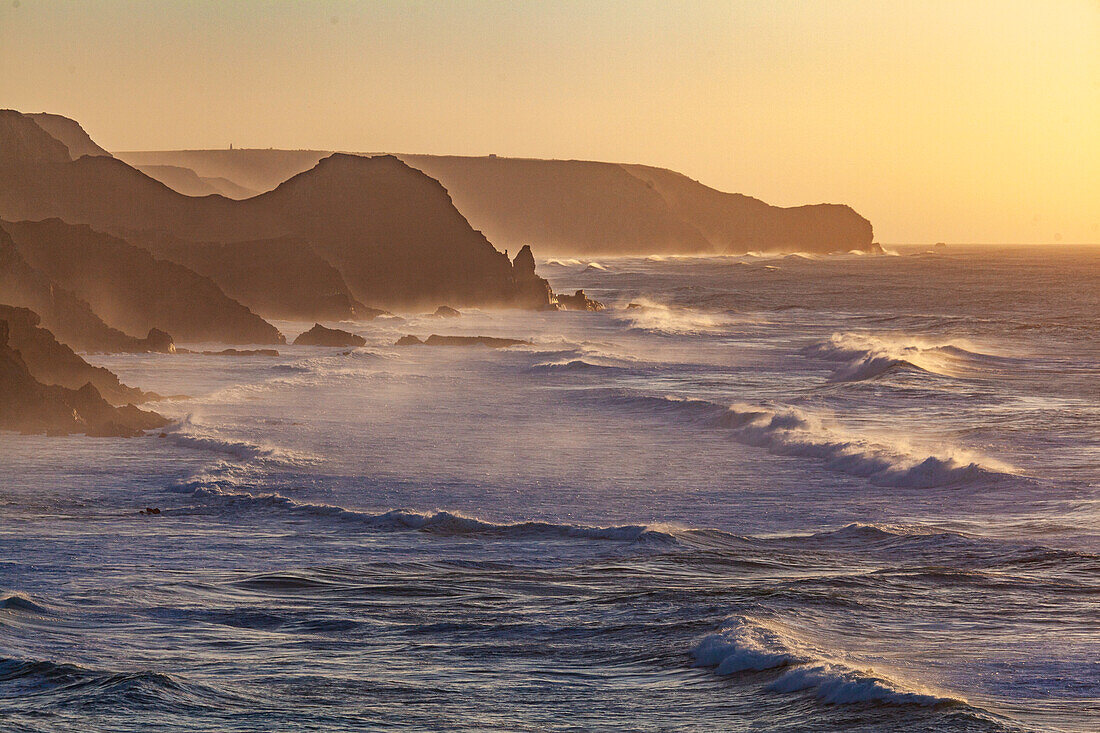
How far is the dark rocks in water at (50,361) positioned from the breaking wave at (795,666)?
2236 centimetres

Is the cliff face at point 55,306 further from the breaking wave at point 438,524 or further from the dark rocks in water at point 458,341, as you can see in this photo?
the breaking wave at point 438,524

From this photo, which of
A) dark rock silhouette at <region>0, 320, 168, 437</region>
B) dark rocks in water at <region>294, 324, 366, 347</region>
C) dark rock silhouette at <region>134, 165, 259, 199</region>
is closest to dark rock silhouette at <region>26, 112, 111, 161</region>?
dark rock silhouette at <region>134, 165, 259, 199</region>

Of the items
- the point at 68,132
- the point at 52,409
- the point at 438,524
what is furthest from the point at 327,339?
the point at 68,132

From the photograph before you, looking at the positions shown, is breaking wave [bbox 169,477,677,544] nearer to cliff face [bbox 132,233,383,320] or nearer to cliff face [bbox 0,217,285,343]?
cliff face [bbox 0,217,285,343]

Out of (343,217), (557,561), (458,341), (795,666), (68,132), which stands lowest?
(557,561)

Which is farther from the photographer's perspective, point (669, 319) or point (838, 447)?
point (669, 319)

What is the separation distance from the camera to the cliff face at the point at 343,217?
7419 cm

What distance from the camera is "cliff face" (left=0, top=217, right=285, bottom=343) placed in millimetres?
49688

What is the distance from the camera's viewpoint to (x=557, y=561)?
16219 millimetres

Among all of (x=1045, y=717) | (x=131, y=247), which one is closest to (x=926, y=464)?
(x=1045, y=717)

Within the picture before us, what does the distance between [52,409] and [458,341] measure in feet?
91.8

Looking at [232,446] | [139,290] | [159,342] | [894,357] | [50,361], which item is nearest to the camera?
[232,446]

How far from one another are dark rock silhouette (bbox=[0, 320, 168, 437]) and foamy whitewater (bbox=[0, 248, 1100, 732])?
40.3 inches

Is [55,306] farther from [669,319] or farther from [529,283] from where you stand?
[529,283]
